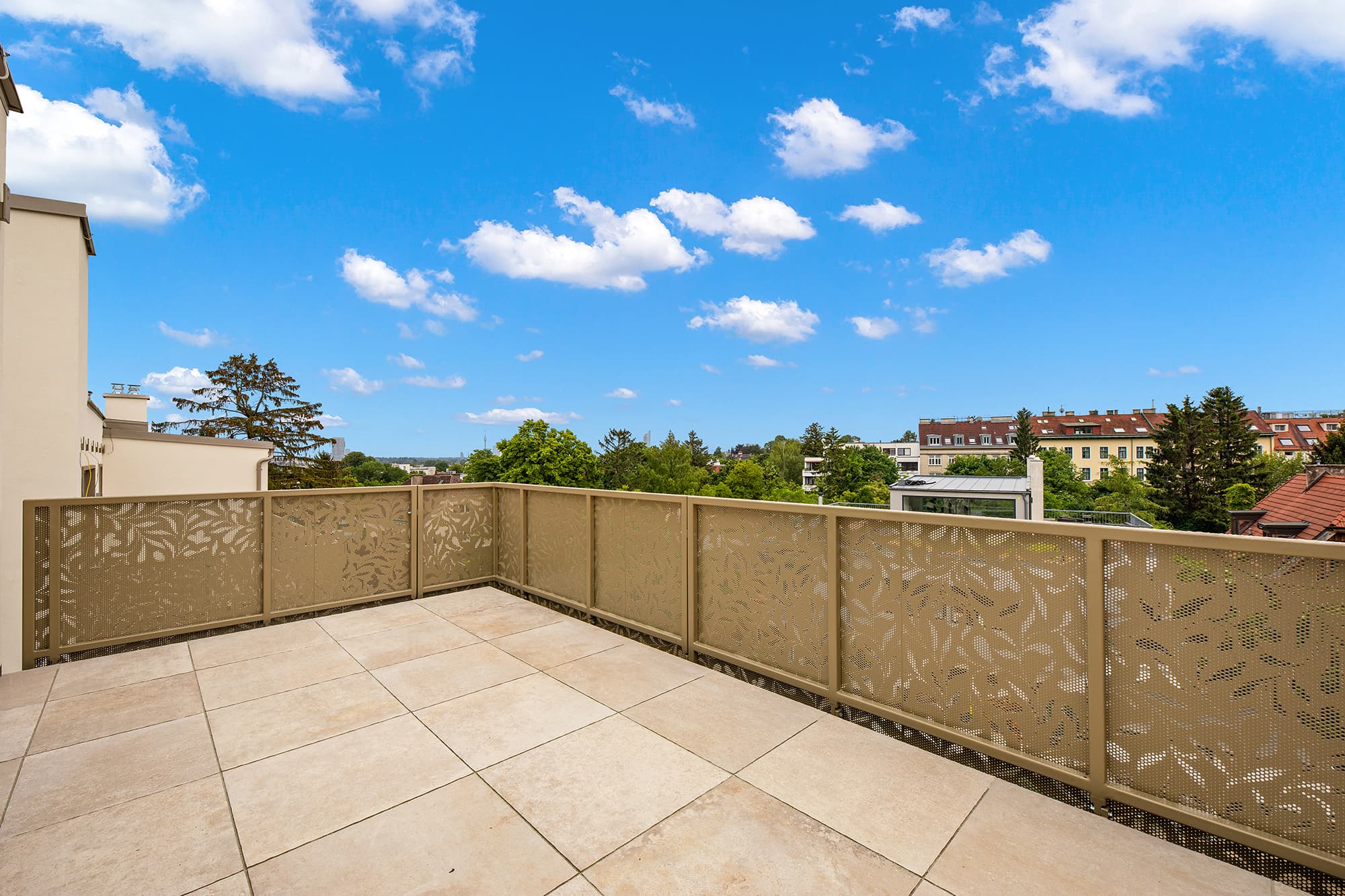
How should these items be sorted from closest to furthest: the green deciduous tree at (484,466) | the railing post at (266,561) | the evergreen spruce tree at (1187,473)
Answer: the railing post at (266,561) → the green deciduous tree at (484,466) → the evergreen spruce tree at (1187,473)

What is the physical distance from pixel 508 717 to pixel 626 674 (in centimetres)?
91

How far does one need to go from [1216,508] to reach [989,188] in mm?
29812

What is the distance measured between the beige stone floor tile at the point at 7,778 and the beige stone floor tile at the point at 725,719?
274 centimetres

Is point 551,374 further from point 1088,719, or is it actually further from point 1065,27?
point 1088,719

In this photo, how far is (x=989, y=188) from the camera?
139ft

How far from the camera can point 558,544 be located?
5.34 m

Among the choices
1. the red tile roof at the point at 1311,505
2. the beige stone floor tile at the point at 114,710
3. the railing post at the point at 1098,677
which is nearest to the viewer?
the railing post at the point at 1098,677

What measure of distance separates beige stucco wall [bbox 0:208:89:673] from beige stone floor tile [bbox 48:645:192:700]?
1.47 metres

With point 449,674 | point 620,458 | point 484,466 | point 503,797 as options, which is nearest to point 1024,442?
point 620,458

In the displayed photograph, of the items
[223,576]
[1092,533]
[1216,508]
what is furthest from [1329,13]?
[1216,508]

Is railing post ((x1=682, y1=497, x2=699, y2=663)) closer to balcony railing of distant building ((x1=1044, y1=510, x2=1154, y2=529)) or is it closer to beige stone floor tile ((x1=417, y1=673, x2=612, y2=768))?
beige stone floor tile ((x1=417, y1=673, x2=612, y2=768))

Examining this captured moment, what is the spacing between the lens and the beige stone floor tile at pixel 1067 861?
182 centimetres

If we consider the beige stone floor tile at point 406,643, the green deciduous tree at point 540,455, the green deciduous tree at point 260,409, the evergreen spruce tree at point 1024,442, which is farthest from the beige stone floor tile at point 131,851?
the evergreen spruce tree at point 1024,442

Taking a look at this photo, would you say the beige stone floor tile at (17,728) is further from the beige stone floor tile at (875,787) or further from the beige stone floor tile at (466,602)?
the beige stone floor tile at (875,787)
